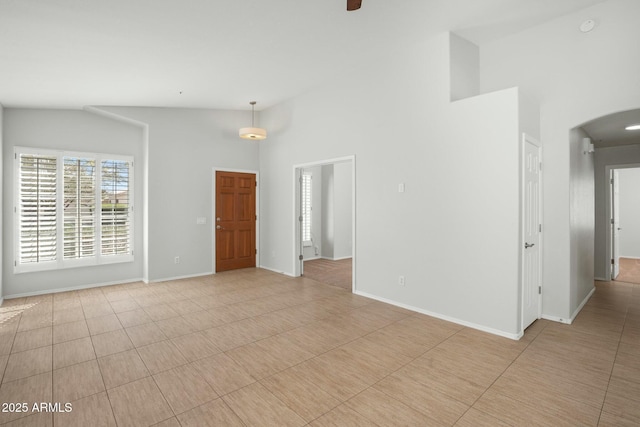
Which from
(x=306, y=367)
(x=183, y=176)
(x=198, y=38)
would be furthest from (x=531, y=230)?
(x=183, y=176)

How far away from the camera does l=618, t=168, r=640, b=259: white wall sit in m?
8.30

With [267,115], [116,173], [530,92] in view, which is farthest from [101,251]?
[530,92]

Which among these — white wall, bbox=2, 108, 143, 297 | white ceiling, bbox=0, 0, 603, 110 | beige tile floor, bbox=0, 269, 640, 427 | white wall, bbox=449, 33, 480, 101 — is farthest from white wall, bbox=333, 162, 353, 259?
white wall, bbox=2, 108, 143, 297

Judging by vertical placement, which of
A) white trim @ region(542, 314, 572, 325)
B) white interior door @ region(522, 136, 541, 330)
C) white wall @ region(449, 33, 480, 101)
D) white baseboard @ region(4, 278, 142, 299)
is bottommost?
white trim @ region(542, 314, 572, 325)

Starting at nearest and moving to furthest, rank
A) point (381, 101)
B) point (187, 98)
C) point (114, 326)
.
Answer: point (114, 326)
point (381, 101)
point (187, 98)

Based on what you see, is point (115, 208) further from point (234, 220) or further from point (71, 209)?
point (234, 220)

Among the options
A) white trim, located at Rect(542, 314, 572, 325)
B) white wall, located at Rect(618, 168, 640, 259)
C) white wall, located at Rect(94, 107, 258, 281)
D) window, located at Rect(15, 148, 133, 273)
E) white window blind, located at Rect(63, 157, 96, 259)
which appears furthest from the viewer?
white wall, located at Rect(618, 168, 640, 259)

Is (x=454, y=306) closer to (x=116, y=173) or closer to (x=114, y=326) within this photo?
(x=114, y=326)

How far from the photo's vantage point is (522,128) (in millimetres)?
3295

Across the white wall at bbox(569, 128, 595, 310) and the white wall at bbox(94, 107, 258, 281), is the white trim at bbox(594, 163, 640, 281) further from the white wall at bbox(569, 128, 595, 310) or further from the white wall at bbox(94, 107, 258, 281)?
the white wall at bbox(94, 107, 258, 281)

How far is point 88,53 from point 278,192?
3780mm

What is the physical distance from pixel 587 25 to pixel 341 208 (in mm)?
5695

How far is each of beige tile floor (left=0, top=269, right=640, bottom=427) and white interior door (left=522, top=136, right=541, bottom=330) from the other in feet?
0.90

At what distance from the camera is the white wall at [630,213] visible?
8297 mm
